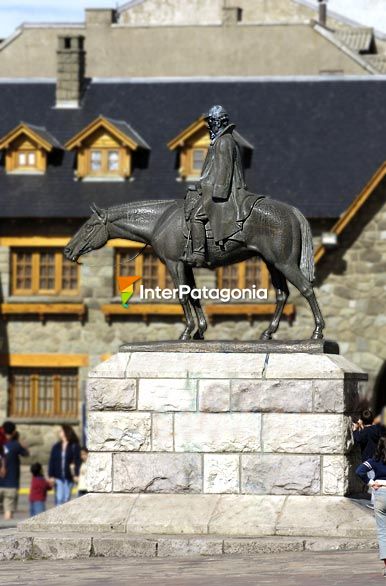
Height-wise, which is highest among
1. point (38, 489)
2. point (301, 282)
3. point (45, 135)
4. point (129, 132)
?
point (129, 132)

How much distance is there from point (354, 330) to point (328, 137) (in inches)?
227

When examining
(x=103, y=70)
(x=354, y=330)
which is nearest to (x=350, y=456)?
(x=354, y=330)

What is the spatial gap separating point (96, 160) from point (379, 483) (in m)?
31.6

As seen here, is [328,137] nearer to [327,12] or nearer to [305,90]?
[305,90]

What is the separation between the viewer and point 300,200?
4800cm

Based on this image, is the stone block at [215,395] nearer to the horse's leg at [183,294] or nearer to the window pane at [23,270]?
the horse's leg at [183,294]

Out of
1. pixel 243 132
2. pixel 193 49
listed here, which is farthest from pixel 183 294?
pixel 193 49

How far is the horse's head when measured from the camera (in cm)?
2436

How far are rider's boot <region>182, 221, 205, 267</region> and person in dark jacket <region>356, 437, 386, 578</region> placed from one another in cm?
424

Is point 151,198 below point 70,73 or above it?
below

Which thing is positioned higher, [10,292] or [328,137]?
[328,137]

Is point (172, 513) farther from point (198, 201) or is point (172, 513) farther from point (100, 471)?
point (198, 201)

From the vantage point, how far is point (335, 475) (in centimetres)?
2205

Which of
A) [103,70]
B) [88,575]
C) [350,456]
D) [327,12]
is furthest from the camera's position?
[327,12]
